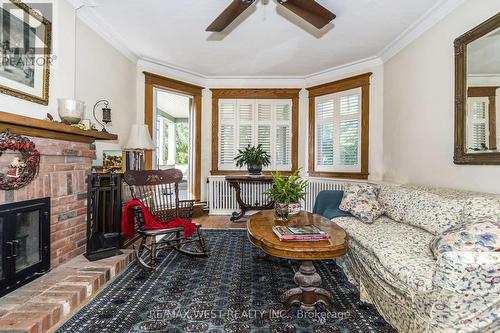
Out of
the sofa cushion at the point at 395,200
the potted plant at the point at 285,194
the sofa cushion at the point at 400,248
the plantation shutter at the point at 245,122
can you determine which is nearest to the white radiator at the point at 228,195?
the plantation shutter at the point at 245,122

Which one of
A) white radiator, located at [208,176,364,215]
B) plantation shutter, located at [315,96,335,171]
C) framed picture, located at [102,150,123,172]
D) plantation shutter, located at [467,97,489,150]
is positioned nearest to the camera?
plantation shutter, located at [467,97,489,150]

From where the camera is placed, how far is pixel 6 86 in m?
1.91

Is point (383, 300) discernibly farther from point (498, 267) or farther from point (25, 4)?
point (25, 4)

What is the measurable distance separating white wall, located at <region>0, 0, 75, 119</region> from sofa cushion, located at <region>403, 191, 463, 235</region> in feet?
11.0

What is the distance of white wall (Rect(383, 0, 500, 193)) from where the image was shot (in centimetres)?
248

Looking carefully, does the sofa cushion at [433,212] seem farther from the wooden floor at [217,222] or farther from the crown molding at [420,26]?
the wooden floor at [217,222]

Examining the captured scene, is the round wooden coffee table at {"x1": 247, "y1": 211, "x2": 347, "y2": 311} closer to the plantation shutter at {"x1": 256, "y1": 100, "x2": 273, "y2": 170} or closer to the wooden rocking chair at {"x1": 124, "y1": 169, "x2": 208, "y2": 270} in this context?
the wooden rocking chair at {"x1": 124, "y1": 169, "x2": 208, "y2": 270}

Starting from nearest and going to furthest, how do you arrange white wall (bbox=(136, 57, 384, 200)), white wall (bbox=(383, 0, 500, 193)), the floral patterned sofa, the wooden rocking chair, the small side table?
the floral patterned sofa, white wall (bbox=(383, 0, 500, 193)), the wooden rocking chair, white wall (bbox=(136, 57, 384, 200)), the small side table

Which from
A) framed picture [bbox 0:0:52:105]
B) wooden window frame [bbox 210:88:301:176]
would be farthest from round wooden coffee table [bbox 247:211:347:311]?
wooden window frame [bbox 210:88:301:176]

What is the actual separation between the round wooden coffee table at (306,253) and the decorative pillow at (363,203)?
0.66 meters

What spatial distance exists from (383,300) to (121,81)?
3.94 meters

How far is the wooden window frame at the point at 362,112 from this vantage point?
4.37 metres

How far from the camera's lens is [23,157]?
1.94 m

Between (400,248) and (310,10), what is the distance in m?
1.96
